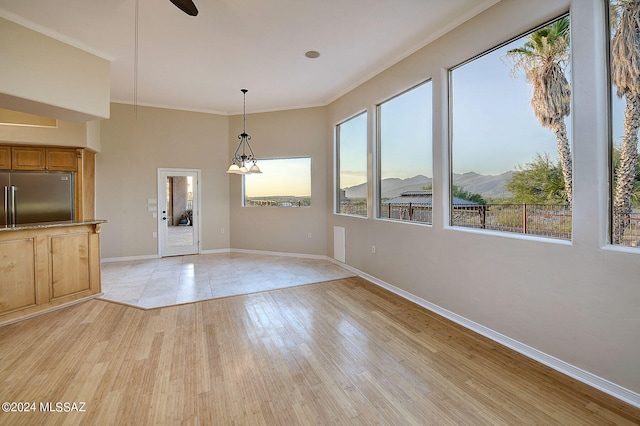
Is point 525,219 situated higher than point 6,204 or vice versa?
point 6,204

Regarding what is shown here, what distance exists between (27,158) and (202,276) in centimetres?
358

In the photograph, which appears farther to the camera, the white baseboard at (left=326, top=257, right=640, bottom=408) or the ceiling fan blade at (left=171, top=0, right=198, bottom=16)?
the ceiling fan blade at (left=171, top=0, right=198, bottom=16)

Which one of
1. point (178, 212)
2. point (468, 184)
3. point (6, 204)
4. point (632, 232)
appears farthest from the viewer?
point (178, 212)

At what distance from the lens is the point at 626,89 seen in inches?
79.8

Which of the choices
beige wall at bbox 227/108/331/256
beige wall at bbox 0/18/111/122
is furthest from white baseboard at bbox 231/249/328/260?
beige wall at bbox 0/18/111/122

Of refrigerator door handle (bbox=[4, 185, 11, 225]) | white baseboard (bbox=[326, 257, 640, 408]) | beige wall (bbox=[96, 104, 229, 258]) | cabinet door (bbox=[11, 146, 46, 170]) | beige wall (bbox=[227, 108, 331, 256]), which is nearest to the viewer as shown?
white baseboard (bbox=[326, 257, 640, 408])

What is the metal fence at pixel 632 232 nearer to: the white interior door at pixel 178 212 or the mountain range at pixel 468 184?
the mountain range at pixel 468 184

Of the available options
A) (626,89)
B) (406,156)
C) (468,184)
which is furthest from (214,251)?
(626,89)

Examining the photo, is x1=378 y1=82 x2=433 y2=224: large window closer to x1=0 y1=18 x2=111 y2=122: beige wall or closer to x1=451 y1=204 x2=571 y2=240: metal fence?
x1=451 y1=204 x2=571 y2=240: metal fence

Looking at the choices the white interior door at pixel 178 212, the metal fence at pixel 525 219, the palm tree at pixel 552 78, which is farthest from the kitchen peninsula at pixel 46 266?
the palm tree at pixel 552 78

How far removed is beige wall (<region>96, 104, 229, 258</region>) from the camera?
6.01 m

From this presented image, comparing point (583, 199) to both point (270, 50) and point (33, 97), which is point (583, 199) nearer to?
point (270, 50)

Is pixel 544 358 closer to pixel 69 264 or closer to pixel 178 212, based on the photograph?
pixel 69 264

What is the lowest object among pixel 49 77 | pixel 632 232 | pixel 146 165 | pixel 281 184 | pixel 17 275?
pixel 17 275
